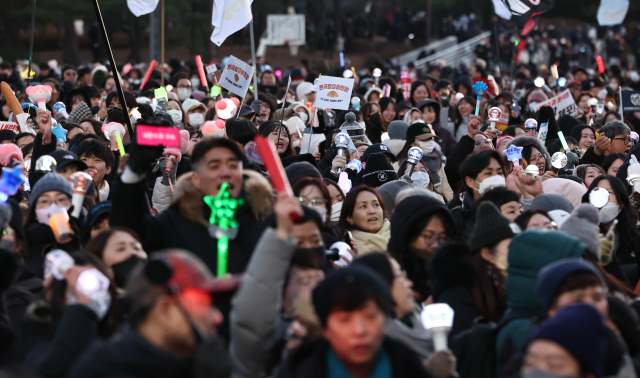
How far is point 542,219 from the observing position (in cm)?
436

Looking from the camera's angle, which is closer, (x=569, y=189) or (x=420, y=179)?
(x=569, y=189)

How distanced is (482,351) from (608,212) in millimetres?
2587

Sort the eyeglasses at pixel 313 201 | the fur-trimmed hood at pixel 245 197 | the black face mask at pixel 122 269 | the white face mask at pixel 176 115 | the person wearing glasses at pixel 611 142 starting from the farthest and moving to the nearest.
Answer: the white face mask at pixel 176 115 → the person wearing glasses at pixel 611 142 → the eyeglasses at pixel 313 201 → the fur-trimmed hood at pixel 245 197 → the black face mask at pixel 122 269

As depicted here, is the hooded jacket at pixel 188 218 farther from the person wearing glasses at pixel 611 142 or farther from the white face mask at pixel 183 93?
the white face mask at pixel 183 93

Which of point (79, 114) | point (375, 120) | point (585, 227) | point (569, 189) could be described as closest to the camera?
point (585, 227)

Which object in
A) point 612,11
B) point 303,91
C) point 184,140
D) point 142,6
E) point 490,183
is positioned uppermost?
point 612,11

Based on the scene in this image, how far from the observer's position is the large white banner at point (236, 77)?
336 inches

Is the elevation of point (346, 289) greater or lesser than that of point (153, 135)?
lesser

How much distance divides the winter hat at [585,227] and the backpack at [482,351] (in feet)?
2.88

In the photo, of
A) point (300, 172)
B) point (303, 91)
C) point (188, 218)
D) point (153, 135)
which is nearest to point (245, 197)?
point (188, 218)

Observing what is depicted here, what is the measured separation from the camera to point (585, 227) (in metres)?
4.25

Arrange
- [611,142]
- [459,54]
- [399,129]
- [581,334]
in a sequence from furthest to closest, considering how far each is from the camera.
A: [459,54], [399,129], [611,142], [581,334]

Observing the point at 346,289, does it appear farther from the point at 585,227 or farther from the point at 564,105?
the point at 564,105

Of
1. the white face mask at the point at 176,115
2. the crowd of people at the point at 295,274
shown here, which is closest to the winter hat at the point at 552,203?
the crowd of people at the point at 295,274
